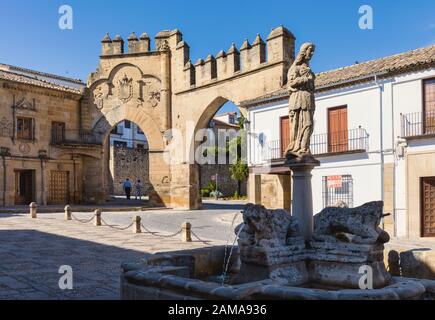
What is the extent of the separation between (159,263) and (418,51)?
13787 millimetres

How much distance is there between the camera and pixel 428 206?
14367 millimetres

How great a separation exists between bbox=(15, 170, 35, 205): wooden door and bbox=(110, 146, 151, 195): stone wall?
1319 centimetres

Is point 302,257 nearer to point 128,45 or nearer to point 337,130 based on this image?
point 337,130

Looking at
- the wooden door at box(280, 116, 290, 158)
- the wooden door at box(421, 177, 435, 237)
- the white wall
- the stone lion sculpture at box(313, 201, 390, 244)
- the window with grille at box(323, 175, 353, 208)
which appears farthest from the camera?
the wooden door at box(280, 116, 290, 158)

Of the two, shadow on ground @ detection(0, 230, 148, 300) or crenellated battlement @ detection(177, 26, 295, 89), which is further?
crenellated battlement @ detection(177, 26, 295, 89)

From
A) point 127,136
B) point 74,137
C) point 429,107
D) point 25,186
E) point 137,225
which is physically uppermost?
point 127,136

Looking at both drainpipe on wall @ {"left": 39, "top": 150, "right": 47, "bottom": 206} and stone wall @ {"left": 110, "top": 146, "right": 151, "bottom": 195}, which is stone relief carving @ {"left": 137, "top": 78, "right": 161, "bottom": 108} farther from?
stone wall @ {"left": 110, "top": 146, "right": 151, "bottom": 195}

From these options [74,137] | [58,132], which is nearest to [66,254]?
[58,132]

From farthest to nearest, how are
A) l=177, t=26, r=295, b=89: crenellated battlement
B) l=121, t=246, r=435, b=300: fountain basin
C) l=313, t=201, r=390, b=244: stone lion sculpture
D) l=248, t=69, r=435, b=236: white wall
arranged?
l=177, t=26, r=295, b=89: crenellated battlement < l=248, t=69, r=435, b=236: white wall < l=313, t=201, r=390, b=244: stone lion sculpture < l=121, t=246, r=435, b=300: fountain basin

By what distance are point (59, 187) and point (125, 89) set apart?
6.57m

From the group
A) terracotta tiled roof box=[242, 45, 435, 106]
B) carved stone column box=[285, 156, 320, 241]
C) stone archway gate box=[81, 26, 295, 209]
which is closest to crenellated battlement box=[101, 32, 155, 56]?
stone archway gate box=[81, 26, 295, 209]

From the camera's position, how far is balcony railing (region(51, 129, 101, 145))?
2509 centimetres
